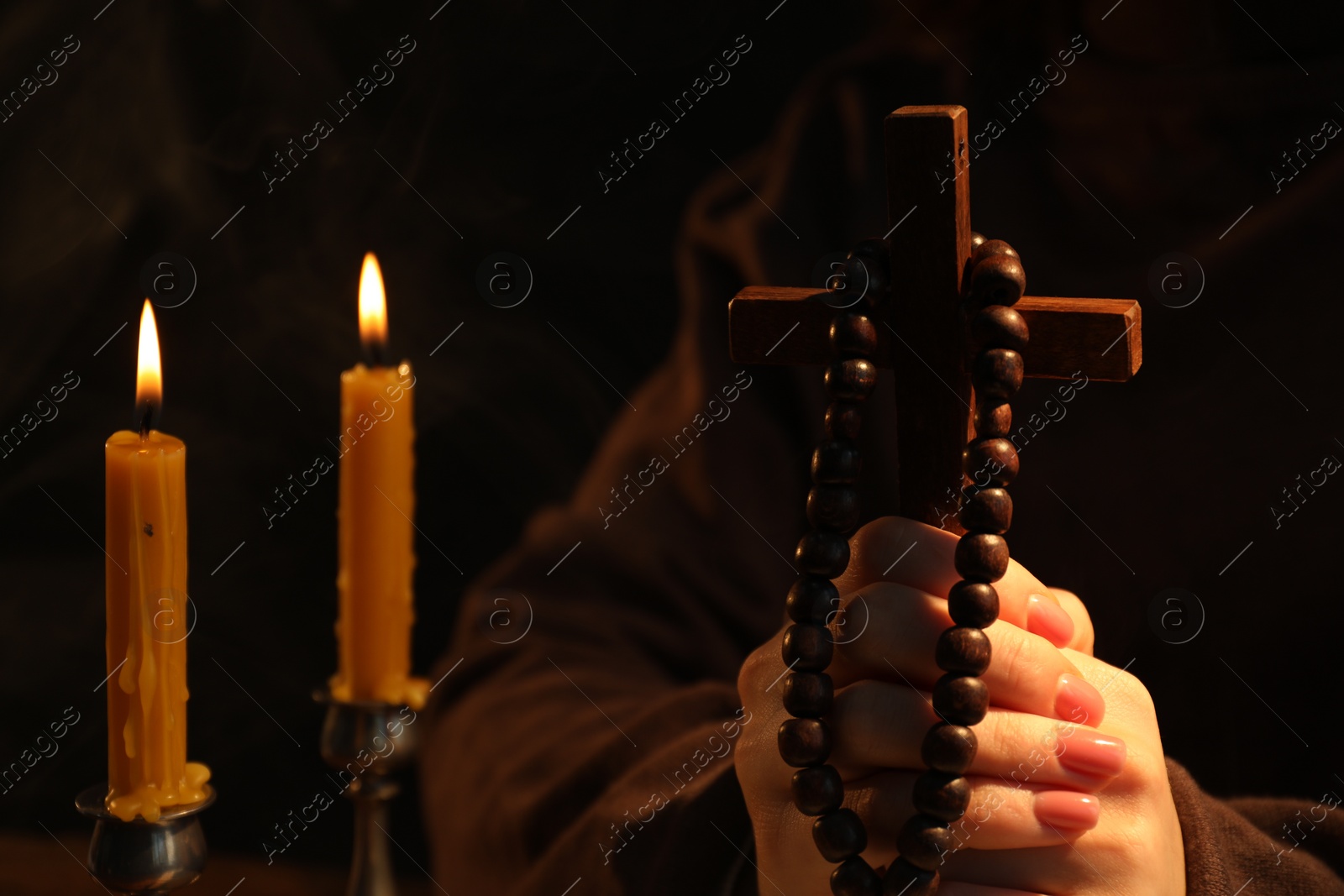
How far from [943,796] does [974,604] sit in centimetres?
8

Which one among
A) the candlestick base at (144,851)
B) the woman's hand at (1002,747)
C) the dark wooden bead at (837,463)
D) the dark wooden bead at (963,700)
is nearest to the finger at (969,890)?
the woman's hand at (1002,747)

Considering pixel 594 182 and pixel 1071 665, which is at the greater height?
pixel 594 182

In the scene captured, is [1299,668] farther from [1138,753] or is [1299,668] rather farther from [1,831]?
[1,831]

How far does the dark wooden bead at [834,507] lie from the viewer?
502 mm

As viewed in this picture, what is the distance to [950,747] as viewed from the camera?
1.59 ft

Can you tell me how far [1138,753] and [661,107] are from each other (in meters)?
1.02

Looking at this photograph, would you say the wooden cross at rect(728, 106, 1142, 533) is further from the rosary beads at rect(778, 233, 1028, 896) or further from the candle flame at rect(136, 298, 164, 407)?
the candle flame at rect(136, 298, 164, 407)

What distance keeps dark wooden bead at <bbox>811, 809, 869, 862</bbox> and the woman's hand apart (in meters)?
0.03

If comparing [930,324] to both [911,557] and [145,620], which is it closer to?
[911,557]

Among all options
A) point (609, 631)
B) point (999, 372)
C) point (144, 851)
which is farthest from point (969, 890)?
point (609, 631)

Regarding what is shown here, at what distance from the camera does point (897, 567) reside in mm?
531

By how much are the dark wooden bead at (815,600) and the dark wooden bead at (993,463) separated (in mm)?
80

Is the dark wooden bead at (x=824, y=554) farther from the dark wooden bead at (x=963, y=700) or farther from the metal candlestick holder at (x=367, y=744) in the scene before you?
the metal candlestick holder at (x=367, y=744)

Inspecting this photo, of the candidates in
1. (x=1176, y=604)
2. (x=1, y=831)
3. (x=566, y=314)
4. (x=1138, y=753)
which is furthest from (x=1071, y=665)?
(x=1, y=831)
